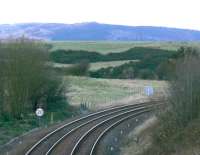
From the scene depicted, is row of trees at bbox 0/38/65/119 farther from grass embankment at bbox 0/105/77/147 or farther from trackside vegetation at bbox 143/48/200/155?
trackside vegetation at bbox 143/48/200/155

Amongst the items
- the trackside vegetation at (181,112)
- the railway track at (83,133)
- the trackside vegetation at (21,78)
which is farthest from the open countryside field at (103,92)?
the trackside vegetation at (181,112)

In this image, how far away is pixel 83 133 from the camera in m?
35.3

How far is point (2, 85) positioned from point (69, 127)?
800 cm

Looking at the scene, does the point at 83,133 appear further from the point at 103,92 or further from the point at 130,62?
the point at 130,62

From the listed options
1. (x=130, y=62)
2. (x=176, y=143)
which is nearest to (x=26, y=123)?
(x=176, y=143)

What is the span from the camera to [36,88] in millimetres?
46469

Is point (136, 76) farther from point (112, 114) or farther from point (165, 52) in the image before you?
point (112, 114)

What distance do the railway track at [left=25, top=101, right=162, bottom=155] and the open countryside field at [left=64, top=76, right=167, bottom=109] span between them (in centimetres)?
476

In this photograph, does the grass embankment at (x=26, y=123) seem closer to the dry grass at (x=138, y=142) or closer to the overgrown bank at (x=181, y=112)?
the dry grass at (x=138, y=142)

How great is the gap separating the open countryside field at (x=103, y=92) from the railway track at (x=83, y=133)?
4.76 m

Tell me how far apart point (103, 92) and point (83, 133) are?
3221 cm

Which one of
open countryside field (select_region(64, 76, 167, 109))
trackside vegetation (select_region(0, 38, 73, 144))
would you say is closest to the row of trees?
trackside vegetation (select_region(0, 38, 73, 144))

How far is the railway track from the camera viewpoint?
29250 mm

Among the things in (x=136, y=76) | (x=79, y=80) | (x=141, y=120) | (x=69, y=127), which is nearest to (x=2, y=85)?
(x=69, y=127)
